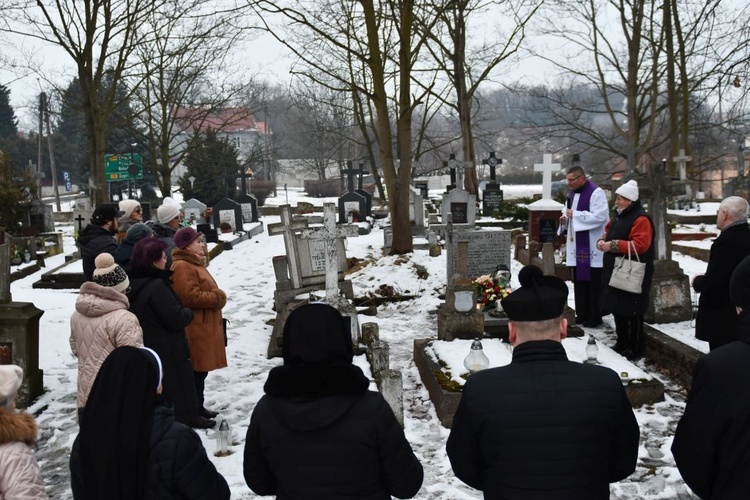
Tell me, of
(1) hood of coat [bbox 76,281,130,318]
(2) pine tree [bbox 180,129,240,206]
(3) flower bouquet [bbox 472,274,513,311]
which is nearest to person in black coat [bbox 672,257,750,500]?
(1) hood of coat [bbox 76,281,130,318]

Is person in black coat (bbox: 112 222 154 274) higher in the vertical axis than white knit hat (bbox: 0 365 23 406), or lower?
higher

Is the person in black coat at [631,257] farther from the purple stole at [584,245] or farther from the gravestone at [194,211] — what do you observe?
the gravestone at [194,211]

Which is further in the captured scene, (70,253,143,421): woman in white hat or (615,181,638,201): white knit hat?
(615,181,638,201): white knit hat

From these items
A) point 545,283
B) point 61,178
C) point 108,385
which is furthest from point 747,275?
point 61,178

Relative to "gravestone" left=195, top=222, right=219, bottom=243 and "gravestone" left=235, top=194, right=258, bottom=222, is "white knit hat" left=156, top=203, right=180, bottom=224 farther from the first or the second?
"gravestone" left=235, top=194, right=258, bottom=222

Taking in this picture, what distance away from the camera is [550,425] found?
2486 mm

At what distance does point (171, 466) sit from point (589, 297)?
22.9 feet

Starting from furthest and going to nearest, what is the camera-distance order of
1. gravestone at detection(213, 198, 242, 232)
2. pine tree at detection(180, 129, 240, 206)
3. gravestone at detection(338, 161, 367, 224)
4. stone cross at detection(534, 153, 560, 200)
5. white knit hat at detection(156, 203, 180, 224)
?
pine tree at detection(180, 129, 240, 206) → gravestone at detection(338, 161, 367, 224) → gravestone at detection(213, 198, 242, 232) → stone cross at detection(534, 153, 560, 200) → white knit hat at detection(156, 203, 180, 224)

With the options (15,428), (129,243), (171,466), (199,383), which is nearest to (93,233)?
(129,243)

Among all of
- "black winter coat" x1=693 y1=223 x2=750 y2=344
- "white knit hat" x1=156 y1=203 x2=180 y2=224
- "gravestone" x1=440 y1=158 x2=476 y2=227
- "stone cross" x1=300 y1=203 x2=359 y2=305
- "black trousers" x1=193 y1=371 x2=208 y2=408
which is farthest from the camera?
"gravestone" x1=440 y1=158 x2=476 y2=227

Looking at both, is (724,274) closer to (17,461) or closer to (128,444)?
(128,444)

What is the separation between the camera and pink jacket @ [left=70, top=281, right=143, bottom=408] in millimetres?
4613

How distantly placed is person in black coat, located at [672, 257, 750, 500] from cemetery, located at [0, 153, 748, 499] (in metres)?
2.21

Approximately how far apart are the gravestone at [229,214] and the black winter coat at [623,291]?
16.9m
